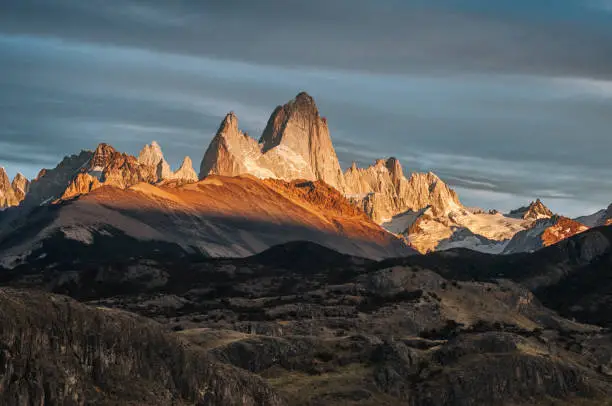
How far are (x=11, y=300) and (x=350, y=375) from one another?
252 feet

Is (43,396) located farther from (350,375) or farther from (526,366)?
(526,366)

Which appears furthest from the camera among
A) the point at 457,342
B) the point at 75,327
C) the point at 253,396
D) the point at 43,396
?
the point at 457,342

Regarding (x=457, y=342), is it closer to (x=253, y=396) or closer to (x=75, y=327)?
(x=253, y=396)

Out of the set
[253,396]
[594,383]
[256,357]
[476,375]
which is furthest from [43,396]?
[594,383]

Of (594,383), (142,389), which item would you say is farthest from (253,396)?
(594,383)

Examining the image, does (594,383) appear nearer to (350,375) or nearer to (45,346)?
(350,375)

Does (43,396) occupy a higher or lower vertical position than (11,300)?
lower

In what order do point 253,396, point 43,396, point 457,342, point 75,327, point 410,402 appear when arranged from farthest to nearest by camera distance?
Answer: point 457,342
point 410,402
point 253,396
point 75,327
point 43,396

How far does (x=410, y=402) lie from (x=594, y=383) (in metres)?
31.1

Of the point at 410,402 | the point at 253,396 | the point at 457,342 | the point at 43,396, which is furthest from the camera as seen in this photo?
the point at 457,342

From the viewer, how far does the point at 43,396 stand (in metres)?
106

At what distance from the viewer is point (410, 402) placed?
174 m

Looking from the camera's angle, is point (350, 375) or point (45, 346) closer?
point (45, 346)

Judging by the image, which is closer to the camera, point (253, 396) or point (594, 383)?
point (253, 396)
